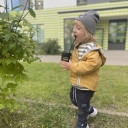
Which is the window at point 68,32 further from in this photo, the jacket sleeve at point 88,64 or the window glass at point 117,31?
the jacket sleeve at point 88,64

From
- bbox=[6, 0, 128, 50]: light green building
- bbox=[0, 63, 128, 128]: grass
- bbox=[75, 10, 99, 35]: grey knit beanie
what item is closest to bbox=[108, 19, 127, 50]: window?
bbox=[6, 0, 128, 50]: light green building

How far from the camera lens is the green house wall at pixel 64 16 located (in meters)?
11.0

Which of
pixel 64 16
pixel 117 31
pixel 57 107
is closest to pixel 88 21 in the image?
pixel 57 107

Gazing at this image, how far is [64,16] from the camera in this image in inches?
478

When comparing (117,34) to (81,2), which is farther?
(117,34)

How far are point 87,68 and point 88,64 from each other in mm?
46

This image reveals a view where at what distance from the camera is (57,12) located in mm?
12602

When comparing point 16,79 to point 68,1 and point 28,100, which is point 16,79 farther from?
point 68,1

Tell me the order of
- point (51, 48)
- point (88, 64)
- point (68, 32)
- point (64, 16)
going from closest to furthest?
point (88, 64)
point (51, 48)
point (68, 32)
point (64, 16)

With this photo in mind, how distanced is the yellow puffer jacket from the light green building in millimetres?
10460

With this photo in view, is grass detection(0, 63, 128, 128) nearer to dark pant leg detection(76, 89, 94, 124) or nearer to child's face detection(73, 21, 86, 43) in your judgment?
dark pant leg detection(76, 89, 94, 124)

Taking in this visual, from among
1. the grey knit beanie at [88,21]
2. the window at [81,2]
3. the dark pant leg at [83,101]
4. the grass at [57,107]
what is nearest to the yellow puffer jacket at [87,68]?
the dark pant leg at [83,101]

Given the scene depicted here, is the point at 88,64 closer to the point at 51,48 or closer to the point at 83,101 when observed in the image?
the point at 83,101

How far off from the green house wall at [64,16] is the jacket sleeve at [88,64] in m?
10.6
